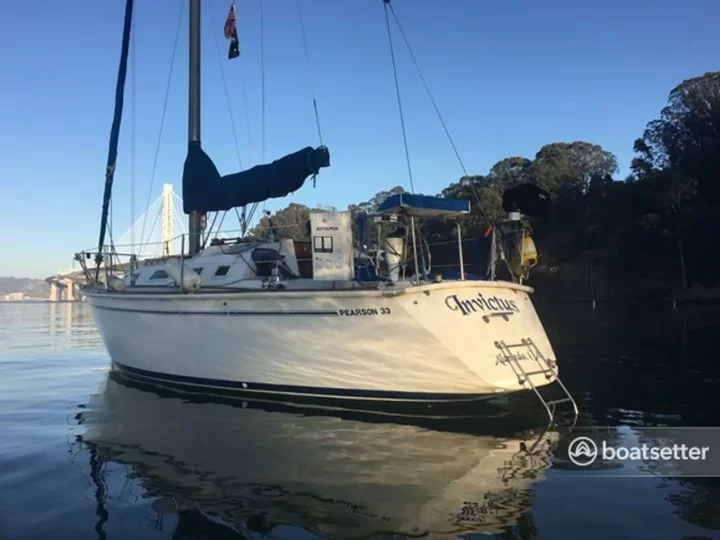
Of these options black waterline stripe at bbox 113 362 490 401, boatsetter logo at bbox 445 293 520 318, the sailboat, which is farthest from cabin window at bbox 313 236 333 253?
boatsetter logo at bbox 445 293 520 318

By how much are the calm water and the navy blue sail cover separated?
3.86m

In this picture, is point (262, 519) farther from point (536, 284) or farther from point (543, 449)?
point (536, 284)

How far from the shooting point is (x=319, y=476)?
5770 millimetres

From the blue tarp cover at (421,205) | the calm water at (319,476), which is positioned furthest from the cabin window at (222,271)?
the blue tarp cover at (421,205)

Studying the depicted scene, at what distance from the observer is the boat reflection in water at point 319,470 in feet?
15.5

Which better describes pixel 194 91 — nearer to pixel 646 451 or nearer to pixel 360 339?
pixel 360 339

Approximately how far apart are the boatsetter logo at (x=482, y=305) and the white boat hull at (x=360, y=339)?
13 millimetres

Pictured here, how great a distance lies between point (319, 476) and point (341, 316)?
273 cm

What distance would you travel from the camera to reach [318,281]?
30.6 ft

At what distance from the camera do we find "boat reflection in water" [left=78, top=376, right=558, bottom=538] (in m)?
4.72

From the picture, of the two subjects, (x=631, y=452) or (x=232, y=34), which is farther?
(x=232, y=34)

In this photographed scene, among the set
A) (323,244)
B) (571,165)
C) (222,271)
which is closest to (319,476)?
(323,244)

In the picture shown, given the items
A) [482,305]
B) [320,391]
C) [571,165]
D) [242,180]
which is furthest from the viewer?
[571,165]

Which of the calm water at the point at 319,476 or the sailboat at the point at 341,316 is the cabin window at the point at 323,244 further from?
the calm water at the point at 319,476
